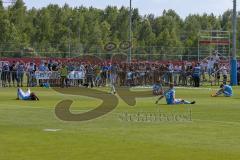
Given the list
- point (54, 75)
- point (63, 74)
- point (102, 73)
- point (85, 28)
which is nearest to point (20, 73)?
point (54, 75)

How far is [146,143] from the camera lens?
16.5m

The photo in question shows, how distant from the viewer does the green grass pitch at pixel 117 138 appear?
14.6 metres

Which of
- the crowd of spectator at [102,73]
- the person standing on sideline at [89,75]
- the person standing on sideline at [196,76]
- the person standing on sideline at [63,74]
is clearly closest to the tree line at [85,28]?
the crowd of spectator at [102,73]

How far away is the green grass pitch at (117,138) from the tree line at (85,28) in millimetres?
50961

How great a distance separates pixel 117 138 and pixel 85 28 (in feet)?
298

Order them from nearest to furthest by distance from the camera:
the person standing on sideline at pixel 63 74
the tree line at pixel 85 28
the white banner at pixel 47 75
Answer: the person standing on sideline at pixel 63 74
the white banner at pixel 47 75
the tree line at pixel 85 28

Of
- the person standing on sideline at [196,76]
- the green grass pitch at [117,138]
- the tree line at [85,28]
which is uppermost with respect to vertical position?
the tree line at [85,28]

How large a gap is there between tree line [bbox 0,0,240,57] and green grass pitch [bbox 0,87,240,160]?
50961mm

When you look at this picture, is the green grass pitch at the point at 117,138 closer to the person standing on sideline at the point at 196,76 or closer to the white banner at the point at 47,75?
the white banner at the point at 47,75

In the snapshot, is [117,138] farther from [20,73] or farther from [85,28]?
[85,28]

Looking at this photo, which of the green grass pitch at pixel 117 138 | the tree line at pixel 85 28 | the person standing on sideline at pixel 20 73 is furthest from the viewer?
the tree line at pixel 85 28

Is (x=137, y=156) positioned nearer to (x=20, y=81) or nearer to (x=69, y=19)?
(x=20, y=81)

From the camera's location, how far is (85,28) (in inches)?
4237

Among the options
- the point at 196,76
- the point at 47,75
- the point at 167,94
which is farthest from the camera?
the point at 196,76
